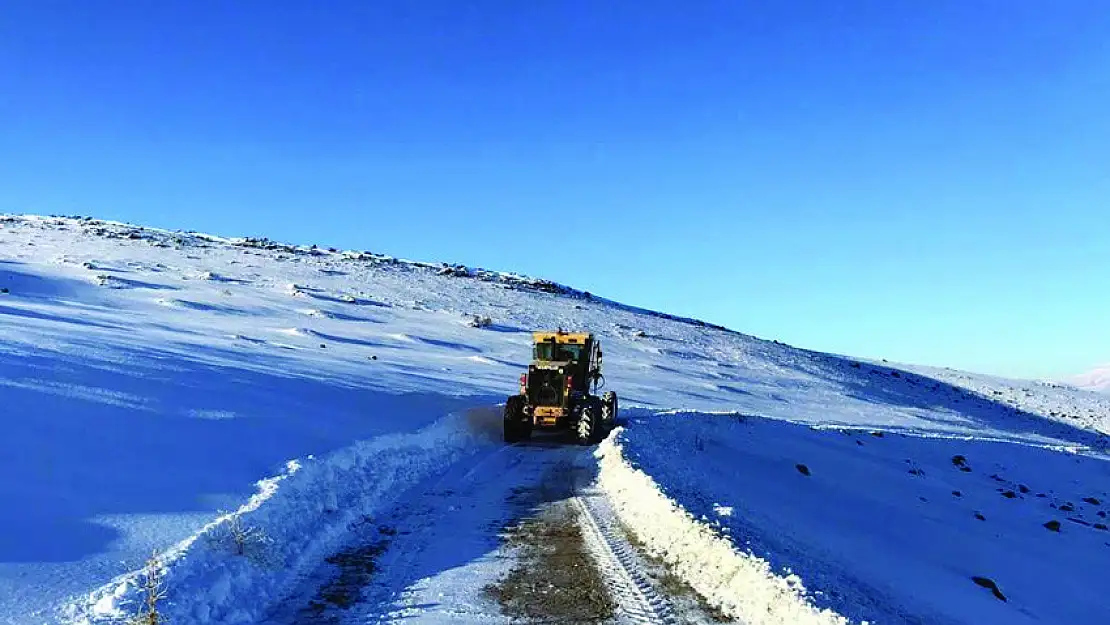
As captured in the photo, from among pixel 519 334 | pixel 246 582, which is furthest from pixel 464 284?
pixel 246 582

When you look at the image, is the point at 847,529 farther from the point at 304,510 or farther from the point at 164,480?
the point at 164,480

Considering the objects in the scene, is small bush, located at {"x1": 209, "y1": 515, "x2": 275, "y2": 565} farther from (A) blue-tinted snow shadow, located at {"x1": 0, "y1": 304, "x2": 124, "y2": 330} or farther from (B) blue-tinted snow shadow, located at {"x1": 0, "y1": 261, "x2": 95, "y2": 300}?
(B) blue-tinted snow shadow, located at {"x1": 0, "y1": 261, "x2": 95, "y2": 300}

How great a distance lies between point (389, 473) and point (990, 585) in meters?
9.44

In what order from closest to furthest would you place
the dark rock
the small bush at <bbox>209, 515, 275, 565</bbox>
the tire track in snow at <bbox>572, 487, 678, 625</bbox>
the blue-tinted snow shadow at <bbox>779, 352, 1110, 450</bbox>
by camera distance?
the tire track in snow at <bbox>572, 487, 678, 625</bbox>, the small bush at <bbox>209, 515, 275, 565</bbox>, the dark rock, the blue-tinted snow shadow at <bbox>779, 352, 1110, 450</bbox>

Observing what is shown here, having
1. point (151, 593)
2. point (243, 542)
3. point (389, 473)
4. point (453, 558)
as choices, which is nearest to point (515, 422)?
point (389, 473)

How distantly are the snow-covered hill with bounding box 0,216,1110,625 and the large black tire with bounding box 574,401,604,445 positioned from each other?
1122 millimetres

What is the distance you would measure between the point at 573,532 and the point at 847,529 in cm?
570

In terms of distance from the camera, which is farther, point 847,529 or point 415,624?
point 847,529

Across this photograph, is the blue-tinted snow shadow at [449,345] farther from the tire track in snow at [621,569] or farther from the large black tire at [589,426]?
the tire track in snow at [621,569]

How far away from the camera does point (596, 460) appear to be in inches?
642

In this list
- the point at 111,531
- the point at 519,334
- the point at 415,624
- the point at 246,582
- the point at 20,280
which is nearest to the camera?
the point at 415,624

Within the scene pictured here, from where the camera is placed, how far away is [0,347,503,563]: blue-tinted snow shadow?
8.19 m

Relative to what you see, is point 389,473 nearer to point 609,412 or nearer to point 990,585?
point 990,585

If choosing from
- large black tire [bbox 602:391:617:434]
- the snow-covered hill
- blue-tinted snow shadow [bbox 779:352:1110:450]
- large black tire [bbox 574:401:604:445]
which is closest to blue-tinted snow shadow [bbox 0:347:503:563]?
the snow-covered hill
